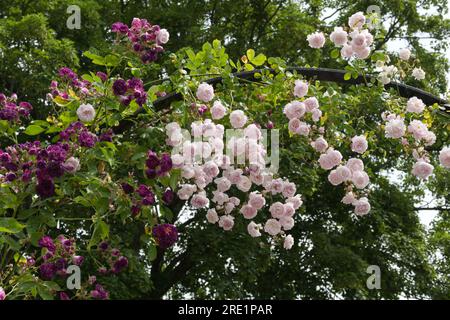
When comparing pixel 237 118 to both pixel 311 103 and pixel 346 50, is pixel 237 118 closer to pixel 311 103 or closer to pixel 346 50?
pixel 311 103

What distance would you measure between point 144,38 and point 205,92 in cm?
50

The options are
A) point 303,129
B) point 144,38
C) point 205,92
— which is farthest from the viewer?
point 303,129

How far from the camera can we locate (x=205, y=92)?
12.3 ft

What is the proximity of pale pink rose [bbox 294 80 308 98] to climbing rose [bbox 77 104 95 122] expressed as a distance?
1211 millimetres

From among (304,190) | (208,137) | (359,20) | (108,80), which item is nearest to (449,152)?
(359,20)

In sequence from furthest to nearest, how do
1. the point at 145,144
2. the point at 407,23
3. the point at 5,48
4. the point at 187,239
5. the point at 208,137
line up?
the point at 407,23 < the point at 187,239 < the point at 5,48 < the point at 145,144 < the point at 208,137

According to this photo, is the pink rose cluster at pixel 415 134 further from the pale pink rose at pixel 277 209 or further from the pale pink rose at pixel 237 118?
the pale pink rose at pixel 237 118

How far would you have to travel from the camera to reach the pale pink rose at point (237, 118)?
376cm

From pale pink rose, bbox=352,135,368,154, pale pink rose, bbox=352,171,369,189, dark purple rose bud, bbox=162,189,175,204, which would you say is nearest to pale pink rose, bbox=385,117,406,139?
pale pink rose, bbox=352,135,368,154

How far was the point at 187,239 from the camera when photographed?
A: 9953mm

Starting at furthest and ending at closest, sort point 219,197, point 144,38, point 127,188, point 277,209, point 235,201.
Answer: point 235,201 → point 219,197 → point 277,209 → point 144,38 → point 127,188

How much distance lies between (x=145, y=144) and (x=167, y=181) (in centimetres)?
34

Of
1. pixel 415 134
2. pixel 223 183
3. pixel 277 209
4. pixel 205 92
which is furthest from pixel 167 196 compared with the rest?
pixel 415 134

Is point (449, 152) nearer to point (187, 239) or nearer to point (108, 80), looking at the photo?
point (108, 80)
